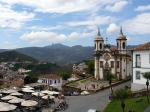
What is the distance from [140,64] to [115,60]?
23.0 metres

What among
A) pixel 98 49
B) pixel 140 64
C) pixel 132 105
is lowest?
pixel 132 105

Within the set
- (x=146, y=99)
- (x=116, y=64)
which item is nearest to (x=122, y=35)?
(x=116, y=64)

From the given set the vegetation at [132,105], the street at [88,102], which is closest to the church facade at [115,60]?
the street at [88,102]

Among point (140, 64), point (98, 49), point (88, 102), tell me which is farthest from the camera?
point (98, 49)

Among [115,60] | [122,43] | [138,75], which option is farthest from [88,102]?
[122,43]

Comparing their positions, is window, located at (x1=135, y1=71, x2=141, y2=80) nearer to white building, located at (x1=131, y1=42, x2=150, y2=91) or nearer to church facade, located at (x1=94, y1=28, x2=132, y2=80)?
white building, located at (x1=131, y1=42, x2=150, y2=91)

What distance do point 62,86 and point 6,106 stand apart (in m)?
27.9

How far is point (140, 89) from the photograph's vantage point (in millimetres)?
53469

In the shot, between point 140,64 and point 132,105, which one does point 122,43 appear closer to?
point 140,64

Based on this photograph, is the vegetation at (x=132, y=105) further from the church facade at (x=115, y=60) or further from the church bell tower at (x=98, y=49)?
the church bell tower at (x=98, y=49)

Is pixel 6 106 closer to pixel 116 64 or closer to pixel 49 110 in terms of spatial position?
pixel 49 110

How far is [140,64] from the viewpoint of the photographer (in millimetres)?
54375

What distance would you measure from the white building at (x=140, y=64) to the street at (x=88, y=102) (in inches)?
200

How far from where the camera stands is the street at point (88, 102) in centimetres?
4683
